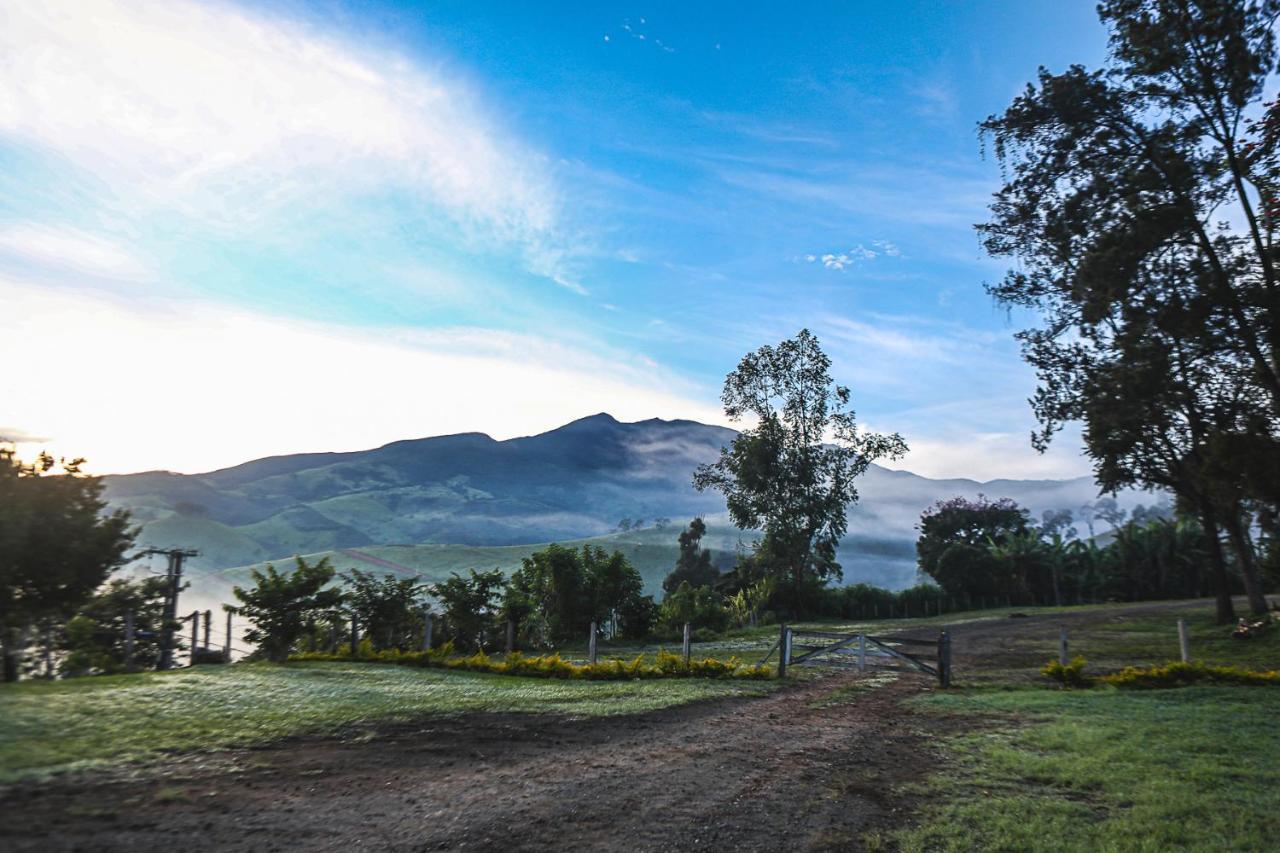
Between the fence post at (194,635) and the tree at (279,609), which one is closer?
the tree at (279,609)

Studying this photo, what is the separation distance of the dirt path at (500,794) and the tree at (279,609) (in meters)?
13.9

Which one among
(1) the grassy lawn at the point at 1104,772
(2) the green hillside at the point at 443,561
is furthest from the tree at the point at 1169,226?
Result: (2) the green hillside at the point at 443,561

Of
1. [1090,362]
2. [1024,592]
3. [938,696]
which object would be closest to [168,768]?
[938,696]

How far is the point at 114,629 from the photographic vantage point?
25078 mm

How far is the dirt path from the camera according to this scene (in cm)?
638

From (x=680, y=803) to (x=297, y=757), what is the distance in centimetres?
505

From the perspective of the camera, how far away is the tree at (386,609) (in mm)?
26812

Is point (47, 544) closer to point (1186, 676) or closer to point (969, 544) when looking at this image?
point (1186, 676)

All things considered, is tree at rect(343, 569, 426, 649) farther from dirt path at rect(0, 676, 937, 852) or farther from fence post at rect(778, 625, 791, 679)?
dirt path at rect(0, 676, 937, 852)

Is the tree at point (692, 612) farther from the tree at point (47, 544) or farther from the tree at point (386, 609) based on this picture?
the tree at point (47, 544)

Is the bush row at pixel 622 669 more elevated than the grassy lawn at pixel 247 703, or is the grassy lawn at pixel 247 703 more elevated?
the grassy lawn at pixel 247 703

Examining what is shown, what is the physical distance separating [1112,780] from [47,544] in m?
21.4

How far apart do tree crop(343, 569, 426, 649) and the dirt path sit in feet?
52.7

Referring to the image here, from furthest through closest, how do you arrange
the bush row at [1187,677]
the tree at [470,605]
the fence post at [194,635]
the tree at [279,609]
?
the tree at [470,605] → the fence post at [194,635] → the tree at [279,609] → the bush row at [1187,677]
